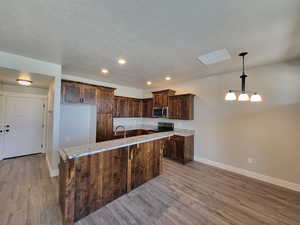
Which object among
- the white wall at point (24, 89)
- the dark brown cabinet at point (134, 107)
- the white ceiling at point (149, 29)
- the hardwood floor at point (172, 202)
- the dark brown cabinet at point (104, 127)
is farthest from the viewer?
the dark brown cabinet at point (134, 107)

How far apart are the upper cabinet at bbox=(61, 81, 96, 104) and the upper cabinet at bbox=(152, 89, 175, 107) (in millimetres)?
2343

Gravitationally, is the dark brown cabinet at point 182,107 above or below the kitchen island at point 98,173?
above

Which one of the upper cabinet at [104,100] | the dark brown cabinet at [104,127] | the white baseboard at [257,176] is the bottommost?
the white baseboard at [257,176]

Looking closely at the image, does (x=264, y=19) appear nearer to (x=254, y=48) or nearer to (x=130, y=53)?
(x=254, y=48)

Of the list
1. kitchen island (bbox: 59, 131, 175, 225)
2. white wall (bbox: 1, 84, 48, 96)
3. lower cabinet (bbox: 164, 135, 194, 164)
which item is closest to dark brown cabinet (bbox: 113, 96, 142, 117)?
lower cabinet (bbox: 164, 135, 194, 164)

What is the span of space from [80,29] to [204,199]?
3.58m

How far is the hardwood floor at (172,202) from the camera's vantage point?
1884 millimetres

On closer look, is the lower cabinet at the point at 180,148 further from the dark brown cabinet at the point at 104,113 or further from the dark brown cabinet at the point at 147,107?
the dark brown cabinet at the point at 104,113

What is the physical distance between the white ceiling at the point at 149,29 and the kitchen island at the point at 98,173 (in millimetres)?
1780

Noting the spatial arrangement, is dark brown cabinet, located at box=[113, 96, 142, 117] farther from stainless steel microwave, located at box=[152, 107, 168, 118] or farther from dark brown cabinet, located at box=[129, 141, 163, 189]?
dark brown cabinet, located at box=[129, 141, 163, 189]

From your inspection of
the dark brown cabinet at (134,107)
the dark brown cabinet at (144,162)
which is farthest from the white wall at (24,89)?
the dark brown cabinet at (144,162)

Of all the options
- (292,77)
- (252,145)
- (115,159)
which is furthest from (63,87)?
(292,77)

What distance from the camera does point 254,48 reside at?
2.32m

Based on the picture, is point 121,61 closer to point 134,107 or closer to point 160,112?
point 160,112
